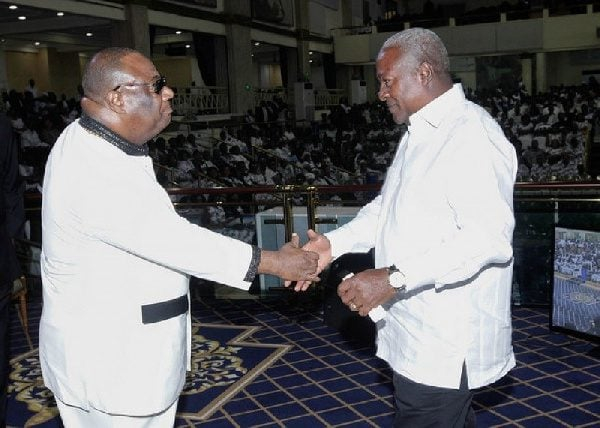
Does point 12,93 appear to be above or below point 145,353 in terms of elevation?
above

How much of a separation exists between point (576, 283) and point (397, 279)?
111 inches

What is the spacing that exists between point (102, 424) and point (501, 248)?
1.37m

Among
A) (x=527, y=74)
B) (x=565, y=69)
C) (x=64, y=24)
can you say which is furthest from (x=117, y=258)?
(x=565, y=69)

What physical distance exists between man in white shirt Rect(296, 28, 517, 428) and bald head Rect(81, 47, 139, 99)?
2.79 feet

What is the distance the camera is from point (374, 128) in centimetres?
2317

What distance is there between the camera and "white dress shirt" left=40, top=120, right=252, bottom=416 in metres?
1.97

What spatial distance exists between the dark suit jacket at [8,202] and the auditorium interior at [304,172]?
1.10 metres

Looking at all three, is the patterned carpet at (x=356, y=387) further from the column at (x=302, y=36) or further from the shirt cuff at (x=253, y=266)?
the column at (x=302, y=36)

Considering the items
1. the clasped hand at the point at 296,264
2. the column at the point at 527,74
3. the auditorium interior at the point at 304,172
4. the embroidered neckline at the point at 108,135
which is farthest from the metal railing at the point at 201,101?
the column at the point at 527,74

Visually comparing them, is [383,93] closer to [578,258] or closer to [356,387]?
[356,387]

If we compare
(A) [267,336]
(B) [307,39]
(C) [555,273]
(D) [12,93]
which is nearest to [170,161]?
(D) [12,93]

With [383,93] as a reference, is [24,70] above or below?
above

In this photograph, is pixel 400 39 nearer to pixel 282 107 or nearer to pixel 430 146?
pixel 430 146

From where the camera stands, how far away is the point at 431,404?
7.13 feet
